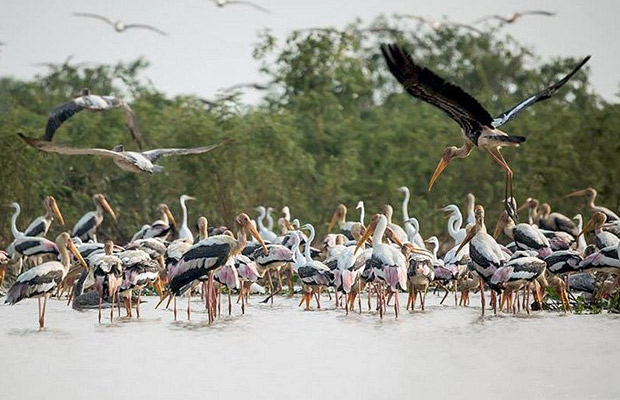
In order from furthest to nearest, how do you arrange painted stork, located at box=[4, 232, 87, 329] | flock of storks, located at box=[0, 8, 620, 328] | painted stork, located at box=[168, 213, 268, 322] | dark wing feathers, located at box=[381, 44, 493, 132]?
painted stork, located at box=[168, 213, 268, 322]
flock of storks, located at box=[0, 8, 620, 328]
painted stork, located at box=[4, 232, 87, 329]
dark wing feathers, located at box=[381, 44, 493, 132]

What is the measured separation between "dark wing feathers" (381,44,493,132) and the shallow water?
2.13m

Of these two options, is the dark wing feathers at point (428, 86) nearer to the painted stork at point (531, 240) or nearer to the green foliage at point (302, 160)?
the painted stork at point (531, 240)

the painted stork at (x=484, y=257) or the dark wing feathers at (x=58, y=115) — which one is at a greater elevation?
the dark wing feathers at (x=58, y=115)

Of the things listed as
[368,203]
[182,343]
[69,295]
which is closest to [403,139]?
[368,203]

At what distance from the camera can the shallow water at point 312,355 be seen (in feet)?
30.0

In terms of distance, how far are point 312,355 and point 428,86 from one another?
2.78m

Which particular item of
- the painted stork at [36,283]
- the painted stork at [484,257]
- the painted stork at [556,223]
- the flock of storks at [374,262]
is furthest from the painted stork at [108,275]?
the painted stork at [556,223]

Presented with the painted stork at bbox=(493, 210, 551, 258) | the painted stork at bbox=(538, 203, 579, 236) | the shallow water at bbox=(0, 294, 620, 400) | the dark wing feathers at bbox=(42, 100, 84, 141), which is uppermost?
the dark wing feathers at bbox=(42, 100, 84, 141)

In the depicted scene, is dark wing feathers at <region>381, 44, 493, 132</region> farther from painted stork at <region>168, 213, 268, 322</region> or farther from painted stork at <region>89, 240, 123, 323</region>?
painted stork at <region>89, 240, 123, 323</region>

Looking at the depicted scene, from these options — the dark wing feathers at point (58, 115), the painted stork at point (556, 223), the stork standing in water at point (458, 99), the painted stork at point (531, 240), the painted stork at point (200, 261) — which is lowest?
the painted stork at point (200, 261)

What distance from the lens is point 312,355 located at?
10.6 m

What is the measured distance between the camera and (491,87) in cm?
3653

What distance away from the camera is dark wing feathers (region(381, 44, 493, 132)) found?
1126 cm

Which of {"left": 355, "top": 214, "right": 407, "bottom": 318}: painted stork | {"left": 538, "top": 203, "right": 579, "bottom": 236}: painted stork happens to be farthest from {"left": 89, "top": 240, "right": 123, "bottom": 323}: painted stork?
{"left": 538, "top": 203, "right": 579, "bottom": 236}: painted stork
